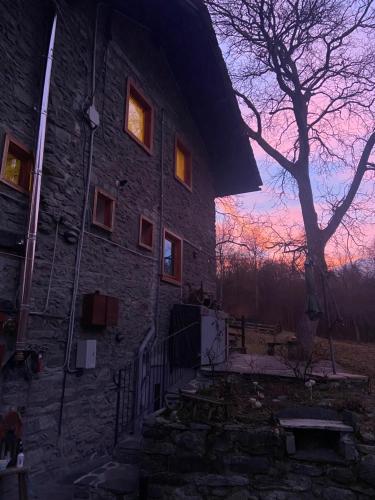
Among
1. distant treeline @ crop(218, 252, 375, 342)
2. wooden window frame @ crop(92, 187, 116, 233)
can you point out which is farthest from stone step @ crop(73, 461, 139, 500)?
distant treeline @ crop(218, 252, 375, 342)

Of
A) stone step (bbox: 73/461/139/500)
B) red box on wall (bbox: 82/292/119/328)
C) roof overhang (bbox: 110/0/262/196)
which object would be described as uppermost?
roof overhang (bbox: 110/0/262/196)

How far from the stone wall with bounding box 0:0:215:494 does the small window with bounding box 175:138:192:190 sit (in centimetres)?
86

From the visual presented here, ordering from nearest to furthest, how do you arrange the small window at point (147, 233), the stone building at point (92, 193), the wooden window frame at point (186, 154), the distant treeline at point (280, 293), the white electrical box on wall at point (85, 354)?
1. the stone building at point (92, 193)
2. the white electrical box on wall at point (85, 354)
3. the small window at point (147, 233)
4. the wooden window frame at point (186, 154)
5. the distant treeline at point (280, 293)

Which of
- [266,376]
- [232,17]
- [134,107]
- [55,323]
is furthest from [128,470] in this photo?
[232,17]

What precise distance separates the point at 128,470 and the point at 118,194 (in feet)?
13.6

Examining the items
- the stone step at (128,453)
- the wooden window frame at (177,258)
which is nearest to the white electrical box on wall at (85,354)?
the stone step at (128,453)

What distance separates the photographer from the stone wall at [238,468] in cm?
371

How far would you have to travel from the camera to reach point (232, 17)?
431 inches

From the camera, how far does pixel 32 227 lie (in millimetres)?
4480

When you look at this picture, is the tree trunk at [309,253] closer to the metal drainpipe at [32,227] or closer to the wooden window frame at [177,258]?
the wooden window frame at [177,258]

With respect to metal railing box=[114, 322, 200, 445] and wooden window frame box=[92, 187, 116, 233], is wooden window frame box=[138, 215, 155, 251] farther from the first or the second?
metal railing box=[114, 322, 200, 445]

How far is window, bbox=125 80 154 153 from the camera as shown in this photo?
719 cm

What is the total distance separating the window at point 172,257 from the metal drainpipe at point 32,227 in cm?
366

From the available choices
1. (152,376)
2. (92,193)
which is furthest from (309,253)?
(92,193)
